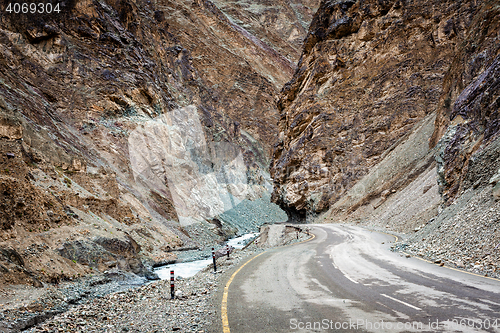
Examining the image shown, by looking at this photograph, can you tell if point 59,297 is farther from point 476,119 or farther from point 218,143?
point 218,143

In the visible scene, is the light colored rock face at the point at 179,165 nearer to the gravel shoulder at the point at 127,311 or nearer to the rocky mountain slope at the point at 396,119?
the rocky mountain slope at the point at 396,119

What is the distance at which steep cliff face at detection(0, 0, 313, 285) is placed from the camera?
13.0 m

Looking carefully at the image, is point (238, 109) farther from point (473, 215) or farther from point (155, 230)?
point (473, 215)

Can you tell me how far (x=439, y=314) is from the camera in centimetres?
559

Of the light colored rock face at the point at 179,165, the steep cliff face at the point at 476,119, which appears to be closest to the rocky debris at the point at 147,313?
the steep cliff face at the point at 476,119

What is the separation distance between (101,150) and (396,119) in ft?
116

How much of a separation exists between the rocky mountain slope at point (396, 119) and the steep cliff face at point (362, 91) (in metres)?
0.15

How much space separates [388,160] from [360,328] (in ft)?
113

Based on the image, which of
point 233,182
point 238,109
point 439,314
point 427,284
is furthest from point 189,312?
point 238,109

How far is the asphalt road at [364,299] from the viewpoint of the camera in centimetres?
536

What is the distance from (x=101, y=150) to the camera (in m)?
30.1

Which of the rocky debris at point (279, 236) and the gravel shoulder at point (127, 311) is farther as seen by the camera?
the rocky debris at point (279, 236)

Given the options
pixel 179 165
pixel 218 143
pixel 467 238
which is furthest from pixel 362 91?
pixel 467 238

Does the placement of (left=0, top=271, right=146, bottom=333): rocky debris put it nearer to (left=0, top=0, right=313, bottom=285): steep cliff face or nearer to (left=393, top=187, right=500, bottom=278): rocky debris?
(left=0, top=0, right=313, bottom=285): steep cliff face
